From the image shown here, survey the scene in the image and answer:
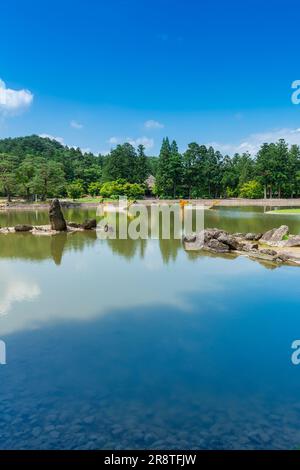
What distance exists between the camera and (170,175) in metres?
70.1

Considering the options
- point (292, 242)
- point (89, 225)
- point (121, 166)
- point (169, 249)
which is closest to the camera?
point (292, 242)

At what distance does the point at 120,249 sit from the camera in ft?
63.8

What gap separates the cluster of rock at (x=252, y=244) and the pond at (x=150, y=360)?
8.54 ft

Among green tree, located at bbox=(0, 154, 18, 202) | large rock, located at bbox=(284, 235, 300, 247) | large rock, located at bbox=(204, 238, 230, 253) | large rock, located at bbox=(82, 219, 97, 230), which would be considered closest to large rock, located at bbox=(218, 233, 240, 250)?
large rock, located at bbox=(204, 238, 230, 253)

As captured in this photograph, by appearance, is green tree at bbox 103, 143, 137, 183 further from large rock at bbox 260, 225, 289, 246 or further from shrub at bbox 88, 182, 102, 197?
large rock at bbox 260, 225, 289, 246

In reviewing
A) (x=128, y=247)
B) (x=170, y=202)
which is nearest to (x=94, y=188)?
(x=170, y=202)

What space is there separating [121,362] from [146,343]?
93cm

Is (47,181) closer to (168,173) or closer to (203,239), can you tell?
(168,173)

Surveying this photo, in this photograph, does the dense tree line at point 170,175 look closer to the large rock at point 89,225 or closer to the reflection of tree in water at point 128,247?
the large rock at point 89,225

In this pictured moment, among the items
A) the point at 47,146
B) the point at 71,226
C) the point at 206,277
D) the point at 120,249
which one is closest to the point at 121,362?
the point at 206,277

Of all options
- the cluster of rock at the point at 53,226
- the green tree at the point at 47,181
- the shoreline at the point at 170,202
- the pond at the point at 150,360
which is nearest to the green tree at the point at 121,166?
the shoreline at the point at 170,202

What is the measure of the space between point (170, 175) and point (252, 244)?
52445 mm

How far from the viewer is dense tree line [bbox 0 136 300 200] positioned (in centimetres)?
6222
